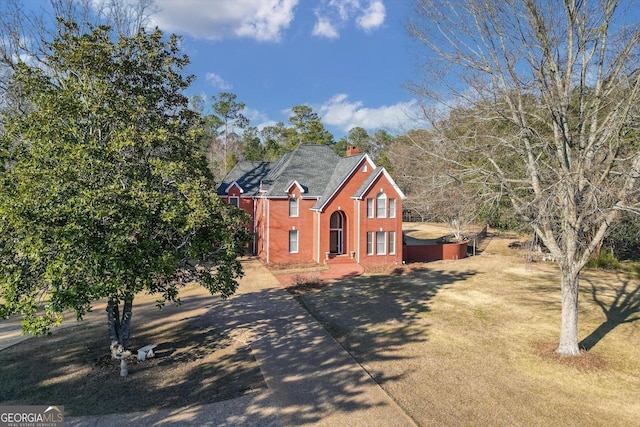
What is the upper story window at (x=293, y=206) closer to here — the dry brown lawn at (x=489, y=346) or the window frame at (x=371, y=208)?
the window frame at (x=371, y=208)

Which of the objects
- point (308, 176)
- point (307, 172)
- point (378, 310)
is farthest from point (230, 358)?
point (307, 172)

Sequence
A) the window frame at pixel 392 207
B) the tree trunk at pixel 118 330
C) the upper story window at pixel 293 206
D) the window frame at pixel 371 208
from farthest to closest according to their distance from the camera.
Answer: the upper story window at pixel 293 206
the window frame at pixel 392 207
the window frame at pixel 371 208
the tree trunk at pixel 118 330

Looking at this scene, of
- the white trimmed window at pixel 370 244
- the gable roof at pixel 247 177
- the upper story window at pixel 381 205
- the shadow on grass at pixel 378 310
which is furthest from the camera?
the gable roof at pixel 247 177

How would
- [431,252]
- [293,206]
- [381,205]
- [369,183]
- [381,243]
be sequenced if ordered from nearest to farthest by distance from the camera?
1. [369,183]
2. [381,205]
3. [381,243]
4. [293,206]
5. [431,252]

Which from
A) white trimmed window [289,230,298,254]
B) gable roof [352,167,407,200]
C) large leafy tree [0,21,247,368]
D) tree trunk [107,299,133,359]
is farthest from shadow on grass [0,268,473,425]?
white trimmed window [289,230,298,254]

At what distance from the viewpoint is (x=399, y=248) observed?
27.9m

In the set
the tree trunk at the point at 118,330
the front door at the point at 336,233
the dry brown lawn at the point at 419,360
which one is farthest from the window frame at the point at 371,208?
the tree trunk at the point at 118,330

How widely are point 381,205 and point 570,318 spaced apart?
16285mm

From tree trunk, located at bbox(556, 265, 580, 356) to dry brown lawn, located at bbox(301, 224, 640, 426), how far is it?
376 mm

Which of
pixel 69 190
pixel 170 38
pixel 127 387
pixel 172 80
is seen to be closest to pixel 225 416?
pixel 127 387

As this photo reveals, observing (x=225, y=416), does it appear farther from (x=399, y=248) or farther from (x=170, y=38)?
(x=399, y=248)

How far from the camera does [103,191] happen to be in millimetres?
8641

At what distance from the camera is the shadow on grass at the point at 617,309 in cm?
1401
